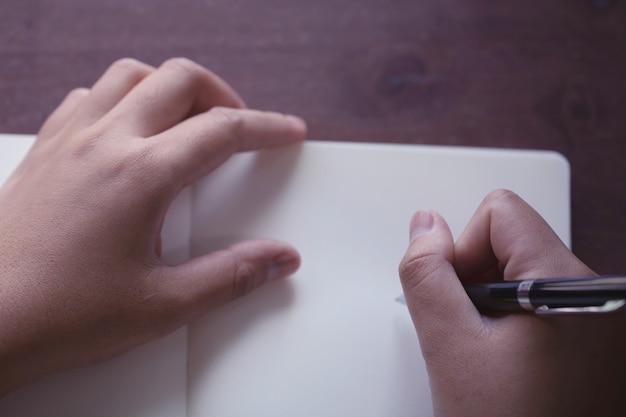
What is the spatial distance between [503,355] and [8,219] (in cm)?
54

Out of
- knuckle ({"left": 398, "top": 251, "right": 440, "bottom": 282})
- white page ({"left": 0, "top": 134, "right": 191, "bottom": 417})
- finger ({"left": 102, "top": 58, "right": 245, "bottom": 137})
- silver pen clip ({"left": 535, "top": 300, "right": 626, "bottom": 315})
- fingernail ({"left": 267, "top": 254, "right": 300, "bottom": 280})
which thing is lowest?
white page ({"left": 0, "top": 134, "right": 191, "bottom": 417})

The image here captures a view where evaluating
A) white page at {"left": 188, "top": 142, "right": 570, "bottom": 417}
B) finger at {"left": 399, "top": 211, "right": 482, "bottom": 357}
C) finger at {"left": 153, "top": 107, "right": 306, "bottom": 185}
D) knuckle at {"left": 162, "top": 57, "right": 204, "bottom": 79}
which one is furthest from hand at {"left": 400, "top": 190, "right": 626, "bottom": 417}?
knuckle at {"left": 162, "top": 57, "right": 204, "bottom": 79}

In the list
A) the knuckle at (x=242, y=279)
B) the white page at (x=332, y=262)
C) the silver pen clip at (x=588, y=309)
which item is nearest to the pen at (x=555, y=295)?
the silver pen clip at (x=588, y=309)

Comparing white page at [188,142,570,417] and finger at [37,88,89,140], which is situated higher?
finger at [37,88,89,140]

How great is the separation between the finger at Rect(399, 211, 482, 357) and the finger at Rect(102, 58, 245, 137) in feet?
1.13

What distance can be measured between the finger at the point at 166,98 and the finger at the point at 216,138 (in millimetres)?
36

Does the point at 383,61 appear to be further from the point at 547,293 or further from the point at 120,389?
the point at 120,389

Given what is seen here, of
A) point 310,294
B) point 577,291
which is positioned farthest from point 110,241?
point 577,291

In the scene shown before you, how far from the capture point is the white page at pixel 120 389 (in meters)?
0.58

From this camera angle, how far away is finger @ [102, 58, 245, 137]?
629 millimetres

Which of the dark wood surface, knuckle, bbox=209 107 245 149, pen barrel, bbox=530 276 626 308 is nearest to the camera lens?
pen barrel, bbox=530 276 626 308

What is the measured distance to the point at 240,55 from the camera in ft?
2.65

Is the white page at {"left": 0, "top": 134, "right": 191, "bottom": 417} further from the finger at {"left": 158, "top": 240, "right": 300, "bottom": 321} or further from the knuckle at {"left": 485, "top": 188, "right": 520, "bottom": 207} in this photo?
the knuckle at {"left": 485, "top": 188, "right": 520, "bottom": 207}

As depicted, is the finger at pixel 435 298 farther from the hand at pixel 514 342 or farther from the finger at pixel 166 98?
the finger at pixel 166 98
